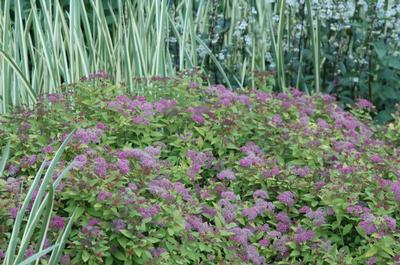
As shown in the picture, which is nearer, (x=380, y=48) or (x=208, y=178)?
(x=208, y=178)

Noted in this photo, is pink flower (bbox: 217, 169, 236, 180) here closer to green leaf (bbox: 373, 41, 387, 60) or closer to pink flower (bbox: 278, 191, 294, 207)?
pink flower (bbox: 278, 191, 294, 207)

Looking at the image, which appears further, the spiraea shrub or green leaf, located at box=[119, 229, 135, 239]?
the spiraea shrub

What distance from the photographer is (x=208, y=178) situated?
108 inches

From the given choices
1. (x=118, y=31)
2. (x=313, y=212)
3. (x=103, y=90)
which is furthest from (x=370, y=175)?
(x=118, y=31)

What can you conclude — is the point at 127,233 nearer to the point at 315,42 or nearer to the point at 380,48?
the point at 315,42

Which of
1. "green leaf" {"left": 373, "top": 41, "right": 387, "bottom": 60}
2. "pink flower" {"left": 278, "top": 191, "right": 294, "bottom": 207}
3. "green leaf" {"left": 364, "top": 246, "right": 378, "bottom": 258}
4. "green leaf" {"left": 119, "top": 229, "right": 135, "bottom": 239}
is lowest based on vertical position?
"green leaf" {"left": 364, "top": 246, "right": 378, "bottom": 258}

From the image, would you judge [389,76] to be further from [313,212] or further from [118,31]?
[313,212]

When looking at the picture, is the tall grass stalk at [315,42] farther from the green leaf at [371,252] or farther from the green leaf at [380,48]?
the green leaf at [371,252]

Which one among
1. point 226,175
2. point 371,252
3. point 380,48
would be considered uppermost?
point 380,48

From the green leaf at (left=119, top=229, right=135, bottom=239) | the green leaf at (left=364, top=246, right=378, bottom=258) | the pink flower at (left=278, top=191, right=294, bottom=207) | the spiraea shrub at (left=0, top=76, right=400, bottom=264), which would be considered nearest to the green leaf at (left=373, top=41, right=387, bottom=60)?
the spiraea shrub at (left=0, top=76, right=400, bottom=264)

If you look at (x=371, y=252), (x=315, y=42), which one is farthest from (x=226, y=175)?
(x=315, y=42)

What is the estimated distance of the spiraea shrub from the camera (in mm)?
2162

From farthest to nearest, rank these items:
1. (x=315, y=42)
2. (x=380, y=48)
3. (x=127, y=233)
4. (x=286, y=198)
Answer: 1. (x=380, y=48)
2. (x=315, y=42)
3. (x=286, y=198)
4. (x=127, y=233)

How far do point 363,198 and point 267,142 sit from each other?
1.59ft
